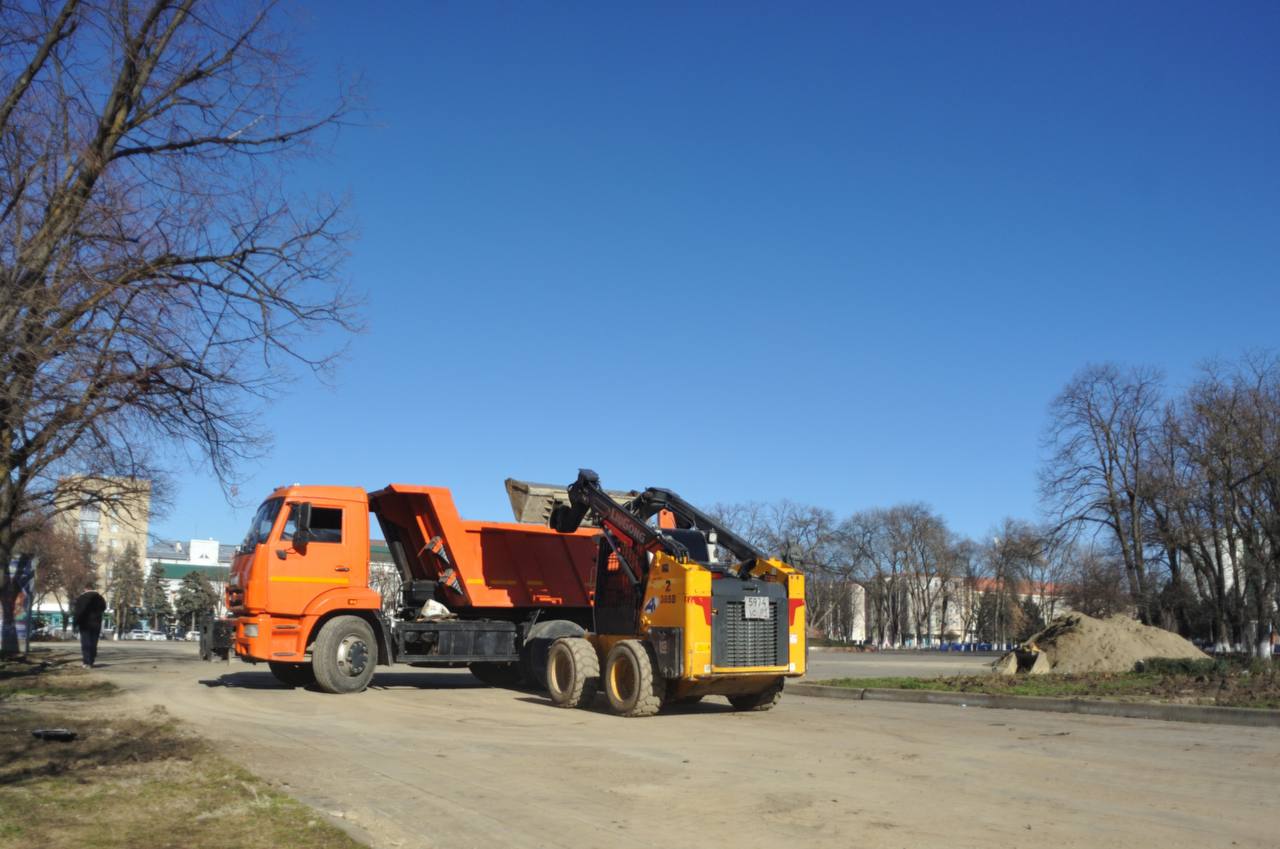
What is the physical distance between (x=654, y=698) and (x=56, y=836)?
8.99 m

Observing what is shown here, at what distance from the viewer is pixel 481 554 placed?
1889 centimetres

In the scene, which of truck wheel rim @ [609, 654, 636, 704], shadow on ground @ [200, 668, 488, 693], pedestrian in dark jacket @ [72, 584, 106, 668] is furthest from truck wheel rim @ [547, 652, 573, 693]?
pedestrian in dark jacket @ [72, 584, 106, 668]

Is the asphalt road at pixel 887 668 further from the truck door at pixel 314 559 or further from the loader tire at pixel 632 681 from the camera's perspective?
the truck door at pixel 314 559

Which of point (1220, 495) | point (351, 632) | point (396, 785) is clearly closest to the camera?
point (396, 785)

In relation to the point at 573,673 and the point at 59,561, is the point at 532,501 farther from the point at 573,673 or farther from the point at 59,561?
the point at 59,561

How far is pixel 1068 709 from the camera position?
14.8 meters

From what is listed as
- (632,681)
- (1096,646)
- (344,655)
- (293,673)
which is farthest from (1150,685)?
(293,673)

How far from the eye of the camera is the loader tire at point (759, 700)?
15.1 m

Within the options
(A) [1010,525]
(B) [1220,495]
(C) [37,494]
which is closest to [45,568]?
(C) [37,494]

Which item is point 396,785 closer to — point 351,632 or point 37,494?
point 351,632

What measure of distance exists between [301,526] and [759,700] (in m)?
7.86

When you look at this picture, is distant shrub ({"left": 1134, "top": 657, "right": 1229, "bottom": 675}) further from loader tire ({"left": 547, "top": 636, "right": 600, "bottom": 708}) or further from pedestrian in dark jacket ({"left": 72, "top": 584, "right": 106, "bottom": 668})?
pedestrian in dark jacket ({"left": 72, "top": 584, "right": 106, "bottom": 668})

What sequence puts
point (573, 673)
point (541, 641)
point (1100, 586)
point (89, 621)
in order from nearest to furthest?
point (573, 673) < point (541, 641) < point (89, 621) < point (1100, 586)

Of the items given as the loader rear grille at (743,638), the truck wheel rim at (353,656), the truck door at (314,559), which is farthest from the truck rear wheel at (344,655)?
the loader rear grille at (743,638)
